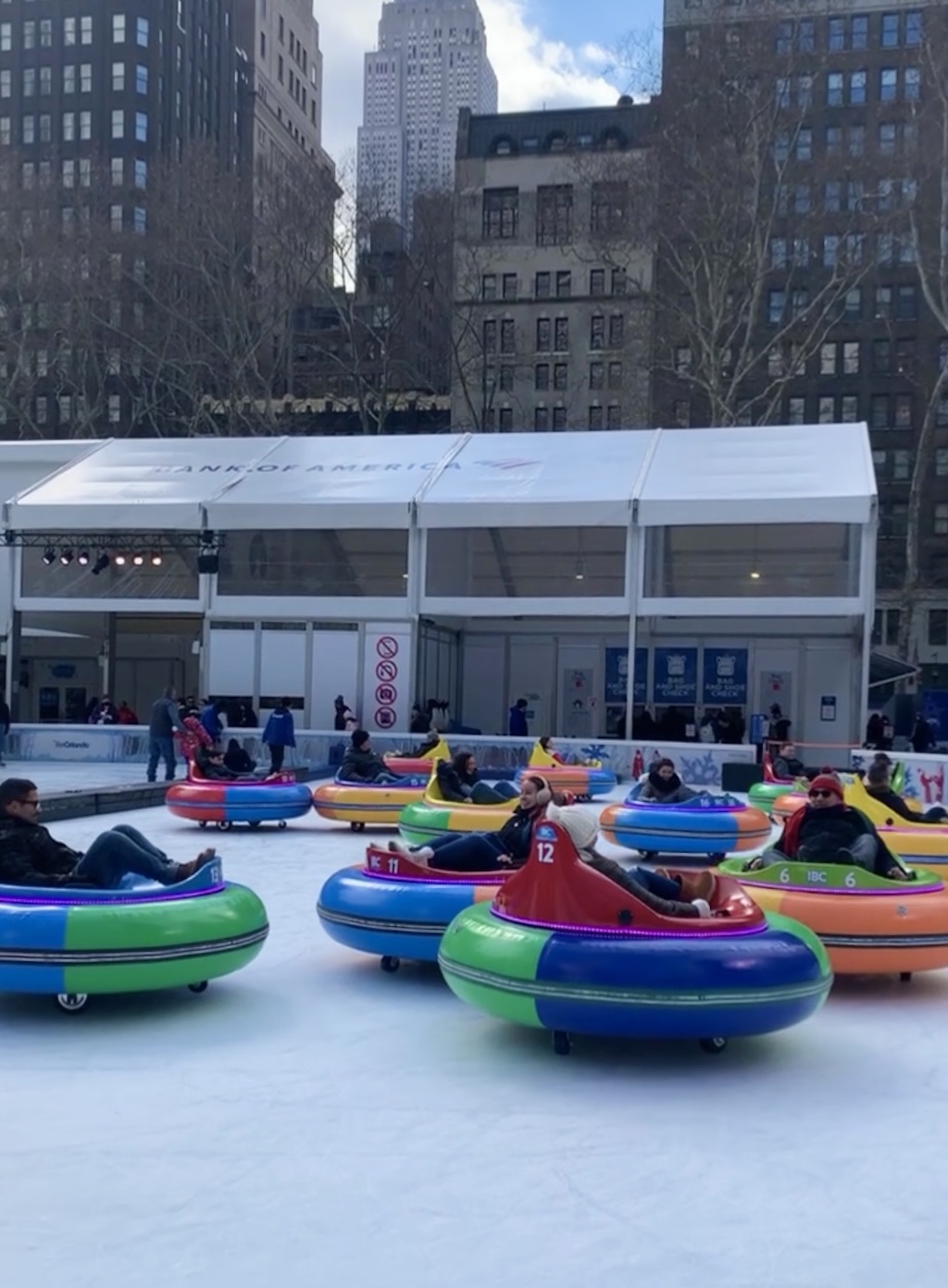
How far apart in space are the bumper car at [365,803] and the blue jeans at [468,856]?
621 centimetres

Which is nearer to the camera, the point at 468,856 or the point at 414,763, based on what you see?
the point at 468,856

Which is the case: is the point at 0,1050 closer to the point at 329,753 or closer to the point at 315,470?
the point at 329,753

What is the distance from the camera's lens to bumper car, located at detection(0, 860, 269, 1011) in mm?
6152

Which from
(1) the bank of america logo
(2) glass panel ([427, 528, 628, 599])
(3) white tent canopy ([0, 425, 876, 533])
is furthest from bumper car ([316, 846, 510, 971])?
Answer: (1) the bank of america logo

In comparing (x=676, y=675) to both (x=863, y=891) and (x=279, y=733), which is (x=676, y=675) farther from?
(x=863, y=891)

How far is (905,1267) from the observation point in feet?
12.5

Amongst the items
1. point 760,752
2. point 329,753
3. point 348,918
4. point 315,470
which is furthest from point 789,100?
point 348,918

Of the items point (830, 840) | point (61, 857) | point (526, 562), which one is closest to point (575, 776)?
point (526, 562)

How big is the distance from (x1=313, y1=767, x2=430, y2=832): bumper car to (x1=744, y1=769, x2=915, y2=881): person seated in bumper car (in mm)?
6681

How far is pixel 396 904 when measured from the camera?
7.30 metres

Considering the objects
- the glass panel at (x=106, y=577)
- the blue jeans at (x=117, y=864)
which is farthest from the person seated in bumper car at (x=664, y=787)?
the glass panel at (x=106, y=577)

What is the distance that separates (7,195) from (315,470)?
1947 cm

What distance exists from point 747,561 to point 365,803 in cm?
1207

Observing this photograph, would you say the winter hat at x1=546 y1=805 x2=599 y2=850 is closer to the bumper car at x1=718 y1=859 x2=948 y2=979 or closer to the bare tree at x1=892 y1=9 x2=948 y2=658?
the bumper car at x1=718 y1=859 x2=948 y2=979
